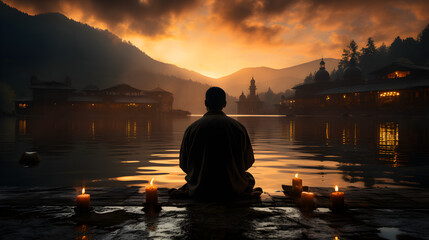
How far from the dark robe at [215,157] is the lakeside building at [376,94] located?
51273mm

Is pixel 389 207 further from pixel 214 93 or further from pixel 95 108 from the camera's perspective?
pixel 95 108

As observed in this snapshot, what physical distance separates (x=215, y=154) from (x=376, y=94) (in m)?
56.8

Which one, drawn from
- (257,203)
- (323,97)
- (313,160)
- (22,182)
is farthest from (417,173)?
(323,97)

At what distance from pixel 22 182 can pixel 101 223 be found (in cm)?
525

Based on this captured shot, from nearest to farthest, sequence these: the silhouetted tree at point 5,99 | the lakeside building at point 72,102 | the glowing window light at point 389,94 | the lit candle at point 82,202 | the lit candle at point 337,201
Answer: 1. the lit candle at point 82,202
2. the lit candle at point 337,201
3. the glowing window light at point 389,94
4. the silhouetted tree at point 5,99
5. the lakeside building at point 72,102

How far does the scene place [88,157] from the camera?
38.0 ft

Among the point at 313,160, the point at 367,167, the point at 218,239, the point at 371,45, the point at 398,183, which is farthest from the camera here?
the point at 371,45

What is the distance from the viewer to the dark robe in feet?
15.2

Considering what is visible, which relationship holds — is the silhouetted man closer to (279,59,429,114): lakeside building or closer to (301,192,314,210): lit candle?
(301,192,314,210): lit candle

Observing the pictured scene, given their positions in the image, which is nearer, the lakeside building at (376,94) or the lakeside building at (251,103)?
the lakeside building at (376,94)

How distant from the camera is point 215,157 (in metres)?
4.64

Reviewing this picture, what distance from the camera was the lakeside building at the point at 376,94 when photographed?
4884 cm

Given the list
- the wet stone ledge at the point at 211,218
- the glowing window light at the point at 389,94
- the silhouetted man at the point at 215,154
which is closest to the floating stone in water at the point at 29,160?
the wet stone ledge at the point at 211,218

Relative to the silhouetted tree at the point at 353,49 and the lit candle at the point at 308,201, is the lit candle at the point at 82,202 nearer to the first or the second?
the lit candle at the point at 308,201
